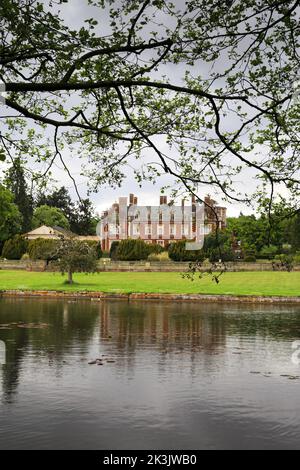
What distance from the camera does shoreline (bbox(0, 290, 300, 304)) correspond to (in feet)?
116

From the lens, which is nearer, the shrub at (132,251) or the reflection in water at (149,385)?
the reflection in water at (149,385)

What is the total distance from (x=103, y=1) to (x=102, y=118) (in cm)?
280

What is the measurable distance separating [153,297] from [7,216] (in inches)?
1645

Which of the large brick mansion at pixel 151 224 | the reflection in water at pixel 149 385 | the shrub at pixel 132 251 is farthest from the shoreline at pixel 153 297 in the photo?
the large brick mansion at pixel 151 224

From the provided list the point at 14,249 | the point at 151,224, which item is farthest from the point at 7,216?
the point at 151,224

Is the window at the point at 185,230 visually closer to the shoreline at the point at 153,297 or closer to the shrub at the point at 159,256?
the shrub at the point at 159,256

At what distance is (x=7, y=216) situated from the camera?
244ft

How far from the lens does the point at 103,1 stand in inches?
388

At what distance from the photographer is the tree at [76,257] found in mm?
43656

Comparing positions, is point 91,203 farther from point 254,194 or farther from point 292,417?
point 292,417

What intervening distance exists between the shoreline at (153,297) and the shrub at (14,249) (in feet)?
144

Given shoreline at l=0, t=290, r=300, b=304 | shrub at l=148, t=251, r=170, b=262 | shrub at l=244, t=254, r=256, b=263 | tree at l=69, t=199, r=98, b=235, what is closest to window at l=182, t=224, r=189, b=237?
shrub at l=148, t=251, r=170, b=262

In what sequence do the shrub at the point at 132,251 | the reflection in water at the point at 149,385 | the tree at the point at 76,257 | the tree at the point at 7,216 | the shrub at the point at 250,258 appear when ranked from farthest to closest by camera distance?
the shrub at the point at 132,251 < the shrub at the point at 250,258 < the tree at the point at 7,216 < the tree at the point at 76,257 < the reflection in water at the point at 149,385

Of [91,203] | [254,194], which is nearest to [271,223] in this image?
[254,194]
